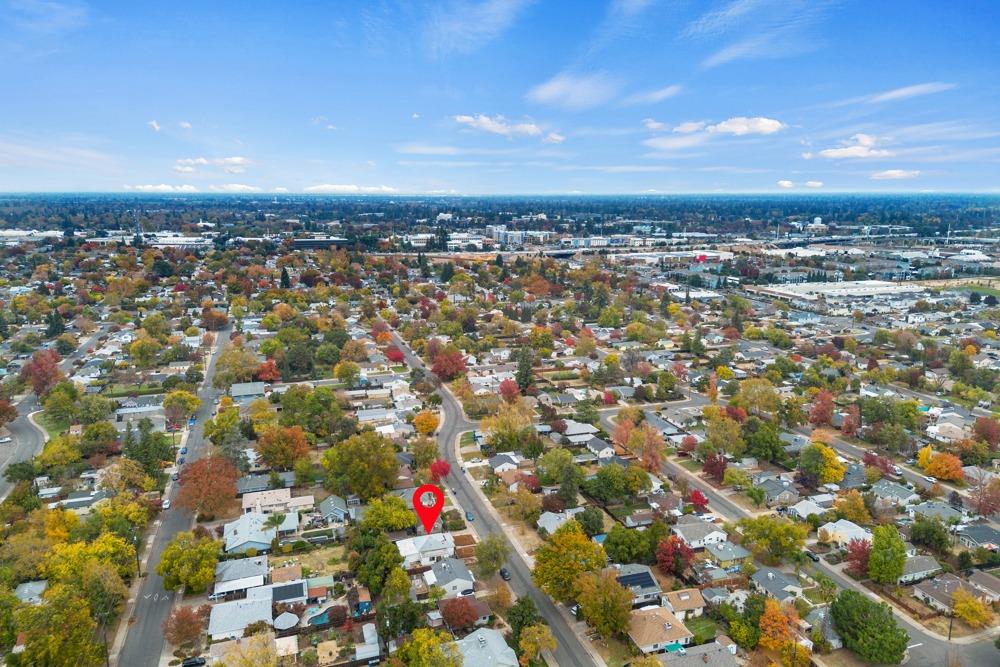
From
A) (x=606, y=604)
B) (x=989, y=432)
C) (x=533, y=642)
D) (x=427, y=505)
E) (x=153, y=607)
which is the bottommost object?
(x=153, y=607)

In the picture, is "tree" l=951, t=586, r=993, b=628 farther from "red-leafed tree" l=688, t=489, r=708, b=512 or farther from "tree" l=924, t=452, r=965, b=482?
"tree" l=924, t=452, r=965, b=482

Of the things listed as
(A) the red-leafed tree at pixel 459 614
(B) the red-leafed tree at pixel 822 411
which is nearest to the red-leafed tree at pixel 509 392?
(B) the red-leafed tree at pixel 822 411

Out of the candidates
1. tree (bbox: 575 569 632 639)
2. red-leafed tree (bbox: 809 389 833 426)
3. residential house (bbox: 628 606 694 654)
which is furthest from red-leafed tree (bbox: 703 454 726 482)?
tree (bbox: 575 569 632 639)

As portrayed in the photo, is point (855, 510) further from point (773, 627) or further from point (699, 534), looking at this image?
point (773, 627)

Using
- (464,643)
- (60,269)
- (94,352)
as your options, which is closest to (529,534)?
(464,643)

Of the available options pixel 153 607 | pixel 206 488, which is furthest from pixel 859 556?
pixel 206 488
